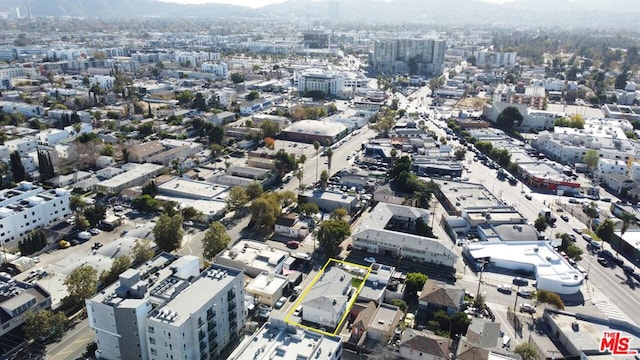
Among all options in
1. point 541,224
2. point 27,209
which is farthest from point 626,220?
point 27,209

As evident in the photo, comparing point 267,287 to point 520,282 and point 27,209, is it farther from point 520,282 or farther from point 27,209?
point 27,209

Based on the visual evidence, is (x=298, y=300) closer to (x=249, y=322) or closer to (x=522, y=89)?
(x=249, y=322)

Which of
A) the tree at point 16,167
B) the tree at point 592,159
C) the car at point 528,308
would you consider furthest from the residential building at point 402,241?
the tree at point 16,167

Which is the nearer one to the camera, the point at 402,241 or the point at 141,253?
the point at 141,253

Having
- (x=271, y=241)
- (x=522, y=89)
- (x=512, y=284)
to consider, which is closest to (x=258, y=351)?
(x=271, y=241)

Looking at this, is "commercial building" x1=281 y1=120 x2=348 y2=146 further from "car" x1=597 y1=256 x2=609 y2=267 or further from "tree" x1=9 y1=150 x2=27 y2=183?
"car" x1=597 y1=256 x2=609 y2=267

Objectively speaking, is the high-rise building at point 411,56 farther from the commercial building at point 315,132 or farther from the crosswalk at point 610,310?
the crosswalk at point 610,310
